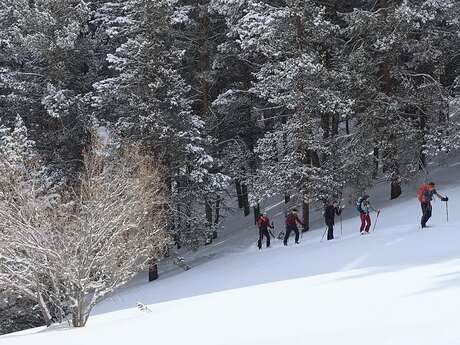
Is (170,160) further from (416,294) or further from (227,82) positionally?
(416,294)

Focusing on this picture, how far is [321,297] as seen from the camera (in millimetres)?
10242

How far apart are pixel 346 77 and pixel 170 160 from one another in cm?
785

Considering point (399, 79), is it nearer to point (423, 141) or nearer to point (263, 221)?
point (423, 141)

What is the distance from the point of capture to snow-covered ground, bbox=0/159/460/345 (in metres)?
7.54

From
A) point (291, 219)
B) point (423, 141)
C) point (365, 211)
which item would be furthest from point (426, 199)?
point (423, 141)

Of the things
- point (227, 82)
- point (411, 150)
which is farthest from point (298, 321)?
point (227, 82)

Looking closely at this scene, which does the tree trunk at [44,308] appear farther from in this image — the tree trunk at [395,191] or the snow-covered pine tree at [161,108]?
the tree trunk at [395,191]

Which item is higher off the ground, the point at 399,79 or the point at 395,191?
the point at 399,79

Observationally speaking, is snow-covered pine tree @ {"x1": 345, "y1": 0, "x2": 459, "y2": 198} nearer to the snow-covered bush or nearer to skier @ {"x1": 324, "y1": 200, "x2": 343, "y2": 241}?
skier @ {"x1": 324, "y1": 200, "x2": 343, "y2": 241}

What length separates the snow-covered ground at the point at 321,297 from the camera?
297 inches

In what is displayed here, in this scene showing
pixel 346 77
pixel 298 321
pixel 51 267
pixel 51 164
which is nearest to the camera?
pixel 298 321

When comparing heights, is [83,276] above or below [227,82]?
below

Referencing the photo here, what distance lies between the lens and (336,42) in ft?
77.2

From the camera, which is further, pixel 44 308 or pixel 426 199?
pixel 426 199
